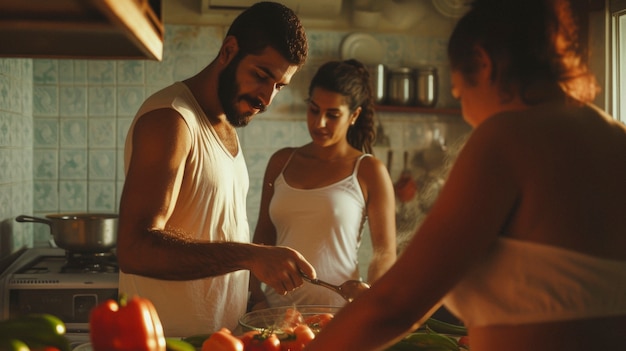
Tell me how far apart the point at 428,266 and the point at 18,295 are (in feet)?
7.33

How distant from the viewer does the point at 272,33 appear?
5.60 ft

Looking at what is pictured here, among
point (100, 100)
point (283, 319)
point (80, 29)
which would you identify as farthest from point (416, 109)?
point (80, 29)

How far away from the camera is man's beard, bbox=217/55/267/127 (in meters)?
1.75

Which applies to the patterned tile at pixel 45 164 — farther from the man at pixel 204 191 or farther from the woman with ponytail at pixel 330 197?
the man at pixel 204 191

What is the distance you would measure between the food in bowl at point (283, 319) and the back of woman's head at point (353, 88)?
1.08 m

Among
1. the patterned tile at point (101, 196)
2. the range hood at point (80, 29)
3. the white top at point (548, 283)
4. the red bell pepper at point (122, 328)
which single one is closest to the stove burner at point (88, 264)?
the patterned tile at point (101, 196)

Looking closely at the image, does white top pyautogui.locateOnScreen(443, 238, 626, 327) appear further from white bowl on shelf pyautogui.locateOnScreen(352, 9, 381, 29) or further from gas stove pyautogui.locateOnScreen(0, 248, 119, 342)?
white bowl on shelf pyautogui.locateOnScreen(352, 9, 381, 29)

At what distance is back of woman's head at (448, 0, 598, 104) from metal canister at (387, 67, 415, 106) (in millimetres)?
2638

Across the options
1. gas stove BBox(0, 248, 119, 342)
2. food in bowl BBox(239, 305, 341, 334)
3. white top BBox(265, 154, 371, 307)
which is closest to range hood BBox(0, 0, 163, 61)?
food in bowl BBox(239, 305, 341, 334)

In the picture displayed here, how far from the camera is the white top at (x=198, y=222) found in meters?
1.64

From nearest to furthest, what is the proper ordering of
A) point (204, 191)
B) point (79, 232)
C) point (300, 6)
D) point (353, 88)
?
point (204, 191), point (353, 88), point (79, 232), point (300, 6)

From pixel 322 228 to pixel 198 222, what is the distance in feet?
2.42

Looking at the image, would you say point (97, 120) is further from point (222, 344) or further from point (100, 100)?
point (222, 344)

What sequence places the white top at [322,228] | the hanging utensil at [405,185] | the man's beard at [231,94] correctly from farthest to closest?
the hanging utensil at [405,185]
the white top at [322,228]
the man's beard at [231,94]
